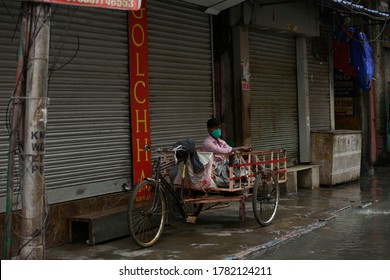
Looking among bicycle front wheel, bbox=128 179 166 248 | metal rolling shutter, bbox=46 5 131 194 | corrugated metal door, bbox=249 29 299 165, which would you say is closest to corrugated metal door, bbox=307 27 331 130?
corrugated metal door, bbox=249 29 299 165

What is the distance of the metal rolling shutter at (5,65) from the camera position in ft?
22.1

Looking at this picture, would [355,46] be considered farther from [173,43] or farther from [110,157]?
[110,157]

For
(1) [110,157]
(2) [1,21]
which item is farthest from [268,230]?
(2) [1,21]

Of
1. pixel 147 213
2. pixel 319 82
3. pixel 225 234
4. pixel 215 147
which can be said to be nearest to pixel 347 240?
pixel 225 234

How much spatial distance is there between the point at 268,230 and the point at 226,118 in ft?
12.3

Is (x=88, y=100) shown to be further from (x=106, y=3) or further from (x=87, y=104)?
(x=106, y=3)

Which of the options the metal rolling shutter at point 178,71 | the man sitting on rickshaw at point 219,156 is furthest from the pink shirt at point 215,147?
the metal rolling shutter at point 178,71

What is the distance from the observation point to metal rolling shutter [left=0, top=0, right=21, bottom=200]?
6738 mm

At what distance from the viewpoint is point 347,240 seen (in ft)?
25.0

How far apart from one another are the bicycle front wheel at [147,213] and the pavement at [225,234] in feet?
0.46

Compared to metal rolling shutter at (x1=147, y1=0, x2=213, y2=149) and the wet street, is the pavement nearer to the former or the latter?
the wet street

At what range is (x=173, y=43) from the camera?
9.64 meters

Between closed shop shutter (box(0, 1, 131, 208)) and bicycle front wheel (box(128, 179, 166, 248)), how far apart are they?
105cm

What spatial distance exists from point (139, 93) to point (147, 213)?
232 cm
